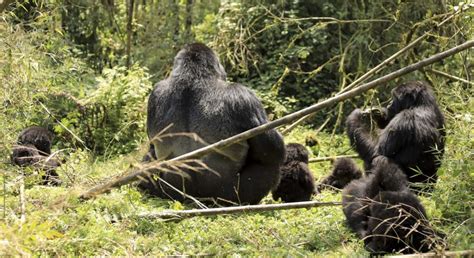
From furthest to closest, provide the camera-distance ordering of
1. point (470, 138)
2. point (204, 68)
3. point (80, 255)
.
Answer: point (204, 68) < point (470, 138) < point (80, 255)

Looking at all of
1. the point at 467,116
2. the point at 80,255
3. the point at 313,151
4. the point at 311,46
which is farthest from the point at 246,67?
the point at 80,255

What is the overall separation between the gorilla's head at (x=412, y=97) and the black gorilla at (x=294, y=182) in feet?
3.47

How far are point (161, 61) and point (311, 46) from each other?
2307mm

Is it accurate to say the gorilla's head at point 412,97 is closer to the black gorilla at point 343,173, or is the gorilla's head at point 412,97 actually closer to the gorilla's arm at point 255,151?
the black gorilla at point 343,173

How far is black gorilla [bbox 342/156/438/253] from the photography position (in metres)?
4.81

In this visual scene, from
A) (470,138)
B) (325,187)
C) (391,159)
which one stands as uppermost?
(470,138)

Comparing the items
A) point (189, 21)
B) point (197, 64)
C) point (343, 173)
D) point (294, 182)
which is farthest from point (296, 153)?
point (189, 21)

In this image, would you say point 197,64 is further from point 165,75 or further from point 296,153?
point 165,75

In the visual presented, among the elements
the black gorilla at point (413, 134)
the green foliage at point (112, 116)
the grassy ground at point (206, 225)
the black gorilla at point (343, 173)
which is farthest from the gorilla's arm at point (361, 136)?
the green foliage at point (112, 116)

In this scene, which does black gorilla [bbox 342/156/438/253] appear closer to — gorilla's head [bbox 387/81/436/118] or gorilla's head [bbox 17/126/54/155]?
gorilla's head [bbox 387/81/436/118]

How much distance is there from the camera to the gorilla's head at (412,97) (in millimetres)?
7035

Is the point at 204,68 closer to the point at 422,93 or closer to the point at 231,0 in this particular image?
the point at 422,93

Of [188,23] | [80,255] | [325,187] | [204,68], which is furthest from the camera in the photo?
[188,23]

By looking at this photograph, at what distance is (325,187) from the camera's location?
25.6ft
